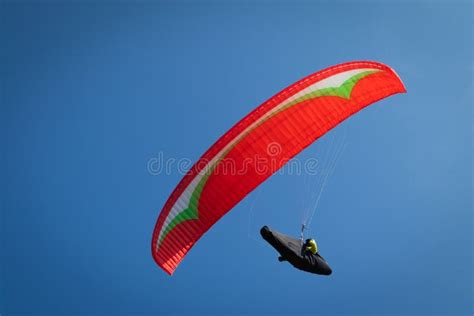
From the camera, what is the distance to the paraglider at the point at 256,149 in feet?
43.0

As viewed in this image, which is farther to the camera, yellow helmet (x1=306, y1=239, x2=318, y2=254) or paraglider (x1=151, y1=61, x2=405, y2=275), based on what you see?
yellow helmet (x1=306, y1=239, x2=318, y2=254)

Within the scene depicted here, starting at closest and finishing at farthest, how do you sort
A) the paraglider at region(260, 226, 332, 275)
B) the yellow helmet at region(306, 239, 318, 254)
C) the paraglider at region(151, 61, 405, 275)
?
the paraglider at region(151, 61, 405, 275), the paraglider at region(260, 226, 332, 275), the yellow helmet at region(306, 239, 318, 254)

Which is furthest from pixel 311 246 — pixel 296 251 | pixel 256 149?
pixel 256 149

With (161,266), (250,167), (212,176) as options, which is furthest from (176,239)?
(250,167)

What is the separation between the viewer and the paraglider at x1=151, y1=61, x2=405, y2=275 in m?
13.1

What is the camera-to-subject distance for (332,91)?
1406 centimetres

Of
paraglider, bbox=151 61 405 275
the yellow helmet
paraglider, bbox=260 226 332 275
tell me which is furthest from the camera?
the yellow helmet

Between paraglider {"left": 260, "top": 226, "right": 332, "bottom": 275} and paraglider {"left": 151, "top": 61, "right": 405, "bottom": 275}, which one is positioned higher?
paraglider {"left": 151, "top": 61, "right": 405, "bottom": 275}

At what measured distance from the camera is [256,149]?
1312 centimetres

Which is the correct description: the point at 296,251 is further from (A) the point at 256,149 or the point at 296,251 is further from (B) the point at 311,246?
(A) the point at 256,149

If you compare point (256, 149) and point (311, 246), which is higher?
point (256, 149)

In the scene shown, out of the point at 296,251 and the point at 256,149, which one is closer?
the point at 256,149

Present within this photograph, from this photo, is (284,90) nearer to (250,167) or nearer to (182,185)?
(250,167)

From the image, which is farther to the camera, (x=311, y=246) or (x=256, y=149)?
(x=311, y=246)
